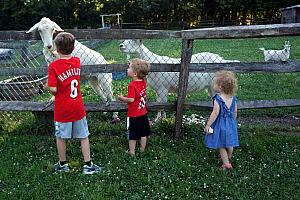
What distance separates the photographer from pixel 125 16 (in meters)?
37.8

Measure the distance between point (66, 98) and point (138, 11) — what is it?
33.8 metres

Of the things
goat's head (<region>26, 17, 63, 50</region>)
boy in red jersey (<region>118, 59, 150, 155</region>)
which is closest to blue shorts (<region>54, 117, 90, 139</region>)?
boy in red jersey (<region>118, 59, 150, 155</region>)

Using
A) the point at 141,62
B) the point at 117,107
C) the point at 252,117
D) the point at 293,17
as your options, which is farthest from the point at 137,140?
the point at 293,17

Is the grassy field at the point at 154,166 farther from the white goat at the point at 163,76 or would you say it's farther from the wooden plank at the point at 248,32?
the wooden plank at the point at 248,32

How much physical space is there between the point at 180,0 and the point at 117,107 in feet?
107

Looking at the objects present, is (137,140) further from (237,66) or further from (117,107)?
(237,66)

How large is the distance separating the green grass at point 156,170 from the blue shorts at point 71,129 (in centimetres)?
51

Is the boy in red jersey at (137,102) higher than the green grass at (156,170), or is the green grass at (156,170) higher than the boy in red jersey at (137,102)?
the boy in red jersey at (137,102)

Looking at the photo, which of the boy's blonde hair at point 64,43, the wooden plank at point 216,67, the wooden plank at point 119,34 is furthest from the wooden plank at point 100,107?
the boy's blonde hair at point 64,43

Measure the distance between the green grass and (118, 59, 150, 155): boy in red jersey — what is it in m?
0.30

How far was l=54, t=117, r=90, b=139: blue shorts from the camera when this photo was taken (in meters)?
4.71

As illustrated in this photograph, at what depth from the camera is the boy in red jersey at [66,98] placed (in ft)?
Answer: 14.7

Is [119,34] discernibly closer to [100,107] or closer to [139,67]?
[139,67]

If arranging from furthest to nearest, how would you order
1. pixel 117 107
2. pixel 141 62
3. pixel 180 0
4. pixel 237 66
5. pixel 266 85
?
pixel 180 0 → pixel 266 85 → pixel 117 107 → pixel 237 66 → pixel 141 62
